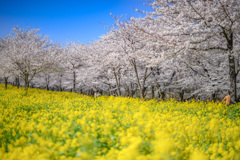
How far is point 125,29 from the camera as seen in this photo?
40.1 feet

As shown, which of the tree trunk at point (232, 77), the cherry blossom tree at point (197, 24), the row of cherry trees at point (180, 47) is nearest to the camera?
the cherry blossom tree at point (197, 24)

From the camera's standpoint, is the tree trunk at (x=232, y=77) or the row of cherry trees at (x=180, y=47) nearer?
the row of cherry trees at (x=180, y=47)

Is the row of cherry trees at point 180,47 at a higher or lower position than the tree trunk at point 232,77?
higher

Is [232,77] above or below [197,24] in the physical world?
below

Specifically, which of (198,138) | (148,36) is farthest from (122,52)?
(198,138)

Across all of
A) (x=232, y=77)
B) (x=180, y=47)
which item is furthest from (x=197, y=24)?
(x=232, y=77)

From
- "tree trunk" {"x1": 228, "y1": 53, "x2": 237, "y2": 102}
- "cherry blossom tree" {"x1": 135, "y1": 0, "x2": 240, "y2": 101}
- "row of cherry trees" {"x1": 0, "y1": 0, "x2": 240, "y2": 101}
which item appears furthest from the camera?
"tree trunk" {"x1": 228, "y1": 53, "x2": 237, "y2": 102}

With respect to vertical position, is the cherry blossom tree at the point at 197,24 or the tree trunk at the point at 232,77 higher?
the cherry blossom tree at the point at 197,24

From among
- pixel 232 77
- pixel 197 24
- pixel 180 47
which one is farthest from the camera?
pixel 232 77

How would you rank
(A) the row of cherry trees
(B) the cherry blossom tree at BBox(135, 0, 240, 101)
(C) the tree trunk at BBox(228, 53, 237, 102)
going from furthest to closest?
1. (C) the tree trunk at BBox(228, 53, 237, 102)
2. (A) the row of cherry trees
3. (B) the cherry blossom tree at BBox(135, 0, 240, 101)

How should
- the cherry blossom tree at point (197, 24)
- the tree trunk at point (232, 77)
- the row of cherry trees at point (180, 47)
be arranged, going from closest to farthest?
the cherry blossom tree at point (197, 24) < the row of cherry trees at point (180, 47) < the tree trunk at point (232, 77)

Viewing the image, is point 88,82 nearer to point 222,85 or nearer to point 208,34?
point 222,85

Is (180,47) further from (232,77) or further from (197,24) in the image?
(232,77)

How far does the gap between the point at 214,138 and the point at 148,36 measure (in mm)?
5399
